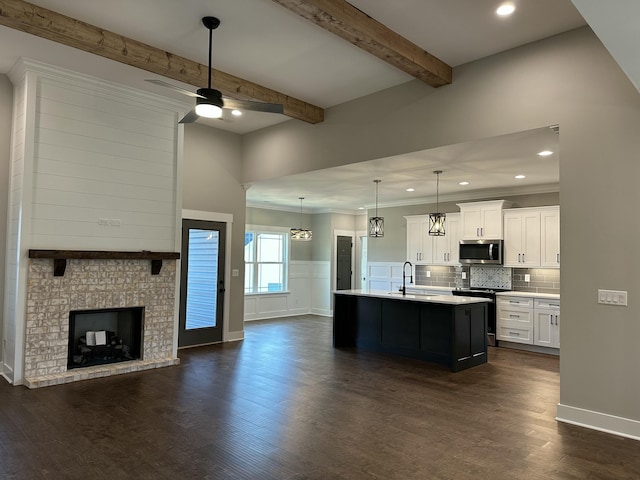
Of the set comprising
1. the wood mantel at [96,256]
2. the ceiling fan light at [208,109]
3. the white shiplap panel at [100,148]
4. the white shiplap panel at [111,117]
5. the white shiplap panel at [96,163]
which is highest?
the white shiplap panel at [111,117]

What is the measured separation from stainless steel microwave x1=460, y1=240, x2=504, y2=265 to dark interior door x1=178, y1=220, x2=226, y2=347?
4298 mm

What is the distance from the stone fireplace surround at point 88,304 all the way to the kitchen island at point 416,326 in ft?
8.60

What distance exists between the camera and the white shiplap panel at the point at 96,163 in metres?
4.99

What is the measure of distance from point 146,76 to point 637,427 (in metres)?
5.83

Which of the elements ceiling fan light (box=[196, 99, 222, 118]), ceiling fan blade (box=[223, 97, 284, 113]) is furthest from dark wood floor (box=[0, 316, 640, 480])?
ceiling fan blade (box=[223, 97, 284, 113])

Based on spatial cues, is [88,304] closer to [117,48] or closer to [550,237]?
[117,48]

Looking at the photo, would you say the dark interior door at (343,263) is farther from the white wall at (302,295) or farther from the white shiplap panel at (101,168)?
the white shiplap panel at (101,168)

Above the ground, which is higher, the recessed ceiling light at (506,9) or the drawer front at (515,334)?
the recessed ceiling light at (506,9)

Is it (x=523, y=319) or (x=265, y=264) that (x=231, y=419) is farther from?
(x=265, y=264)

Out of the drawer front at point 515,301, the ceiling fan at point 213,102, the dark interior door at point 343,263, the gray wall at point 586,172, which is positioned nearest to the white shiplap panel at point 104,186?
the ceiling fan at point 213,102

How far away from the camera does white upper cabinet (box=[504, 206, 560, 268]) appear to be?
23.7ft

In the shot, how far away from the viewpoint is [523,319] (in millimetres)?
7141

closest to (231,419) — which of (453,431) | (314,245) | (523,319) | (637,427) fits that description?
(453,431)

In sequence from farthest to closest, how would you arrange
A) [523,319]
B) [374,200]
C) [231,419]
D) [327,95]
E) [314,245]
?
1. [314,245]
2. [374,200]
3. [523,319]
4. [327,95]
5. [231,419]
